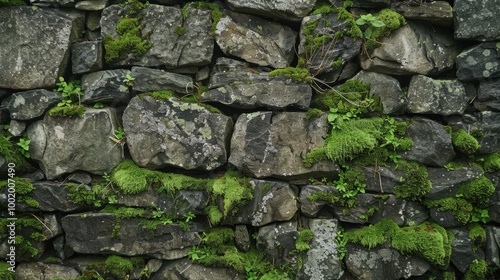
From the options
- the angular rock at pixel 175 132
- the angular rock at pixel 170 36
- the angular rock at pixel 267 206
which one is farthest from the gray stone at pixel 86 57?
the angular rock at pixel 267 206

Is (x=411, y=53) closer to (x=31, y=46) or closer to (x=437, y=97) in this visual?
(x=437, y=97)

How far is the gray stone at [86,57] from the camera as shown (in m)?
4.92

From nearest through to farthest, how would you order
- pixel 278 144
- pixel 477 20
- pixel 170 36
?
pixel 477 20
pixel 278 144
pixel 170 36

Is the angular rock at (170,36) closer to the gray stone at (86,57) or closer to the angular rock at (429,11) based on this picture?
the gray stone at (86,57)

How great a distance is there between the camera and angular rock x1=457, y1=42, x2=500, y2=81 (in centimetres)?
483

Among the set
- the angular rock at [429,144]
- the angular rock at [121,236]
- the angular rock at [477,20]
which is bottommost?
the angular rock at [121,236]

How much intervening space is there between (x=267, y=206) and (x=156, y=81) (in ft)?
6.13

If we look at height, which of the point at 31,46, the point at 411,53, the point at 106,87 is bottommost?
the point at 411,53

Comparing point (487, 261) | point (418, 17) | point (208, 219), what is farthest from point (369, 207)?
point (418, 17)

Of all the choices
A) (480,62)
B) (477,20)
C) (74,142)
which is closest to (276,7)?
(477,20)

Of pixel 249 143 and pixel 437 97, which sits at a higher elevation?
pixel 437 97

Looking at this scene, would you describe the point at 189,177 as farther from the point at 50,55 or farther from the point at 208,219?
the point at 50,55

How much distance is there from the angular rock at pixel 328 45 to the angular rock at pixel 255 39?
0.71ft

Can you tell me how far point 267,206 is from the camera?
486 cm
